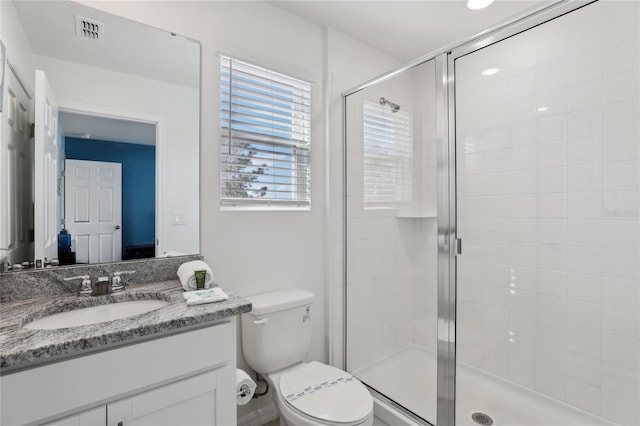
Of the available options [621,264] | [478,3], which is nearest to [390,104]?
[478,3]

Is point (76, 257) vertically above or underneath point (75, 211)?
underneath

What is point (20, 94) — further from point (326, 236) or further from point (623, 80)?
point (623, 80)

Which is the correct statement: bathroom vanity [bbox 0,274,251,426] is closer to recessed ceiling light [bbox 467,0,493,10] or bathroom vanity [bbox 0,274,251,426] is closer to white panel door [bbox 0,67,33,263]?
white panel door [bbox 0,67,33,263]

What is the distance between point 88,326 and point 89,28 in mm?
1245

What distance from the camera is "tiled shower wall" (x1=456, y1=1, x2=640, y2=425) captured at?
142cm

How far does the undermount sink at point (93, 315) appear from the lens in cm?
109

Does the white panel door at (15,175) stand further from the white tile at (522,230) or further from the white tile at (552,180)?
the white tile at (552,180)

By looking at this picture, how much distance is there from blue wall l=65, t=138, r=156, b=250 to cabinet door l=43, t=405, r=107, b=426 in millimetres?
710

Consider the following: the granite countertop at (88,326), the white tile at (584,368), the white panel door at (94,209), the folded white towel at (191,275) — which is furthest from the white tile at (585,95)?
the white panel door at (94,209)

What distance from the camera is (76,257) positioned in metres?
1.34

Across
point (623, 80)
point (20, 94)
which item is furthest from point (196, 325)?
point (623, 80)

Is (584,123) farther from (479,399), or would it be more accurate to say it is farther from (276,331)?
(276,331)

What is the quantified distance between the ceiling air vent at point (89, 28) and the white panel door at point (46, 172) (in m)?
0.25

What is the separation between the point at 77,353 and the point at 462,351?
1669mm
